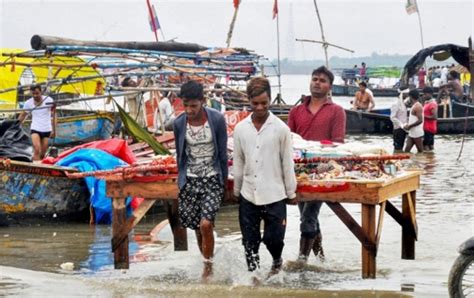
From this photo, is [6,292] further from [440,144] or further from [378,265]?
[440,144]

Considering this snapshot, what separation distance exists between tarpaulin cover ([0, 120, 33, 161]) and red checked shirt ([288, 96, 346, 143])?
14.7 ft

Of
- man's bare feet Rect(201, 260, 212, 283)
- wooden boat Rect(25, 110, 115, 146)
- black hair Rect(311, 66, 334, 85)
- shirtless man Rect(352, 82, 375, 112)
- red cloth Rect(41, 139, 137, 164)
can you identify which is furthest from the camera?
shirtless man Rect(352, 82, 375, 112)

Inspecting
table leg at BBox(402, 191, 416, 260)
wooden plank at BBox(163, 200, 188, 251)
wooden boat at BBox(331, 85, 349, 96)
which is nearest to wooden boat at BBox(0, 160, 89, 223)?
wooden plank at BBox(163, 200, 188, 251)

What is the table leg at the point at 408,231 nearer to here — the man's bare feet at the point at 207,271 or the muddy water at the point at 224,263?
the muddy water at the point at 224,263

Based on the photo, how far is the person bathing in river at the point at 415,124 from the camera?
65.0 feet

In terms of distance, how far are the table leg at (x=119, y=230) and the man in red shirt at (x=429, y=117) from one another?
14420 millimetres

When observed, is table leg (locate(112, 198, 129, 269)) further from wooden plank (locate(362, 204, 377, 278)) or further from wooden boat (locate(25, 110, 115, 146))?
wooden boat (locate(25, 110, 115, 146))

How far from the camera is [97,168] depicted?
1098 cm

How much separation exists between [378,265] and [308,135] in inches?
53.0

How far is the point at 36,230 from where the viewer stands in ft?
35.0

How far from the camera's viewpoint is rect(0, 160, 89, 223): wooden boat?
35.6 feet

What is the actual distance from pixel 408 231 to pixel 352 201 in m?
1.36

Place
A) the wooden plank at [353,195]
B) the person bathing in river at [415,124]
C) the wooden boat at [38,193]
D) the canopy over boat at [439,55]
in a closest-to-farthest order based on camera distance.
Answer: the wooden plank at [353,195] → the wooden boat at [38,193] → the canopy over boat at [439,55] → the person bathing in river at [415,124]

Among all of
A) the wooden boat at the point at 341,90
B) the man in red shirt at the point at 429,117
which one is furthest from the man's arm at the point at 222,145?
the wooden boat at the point at 341,90
